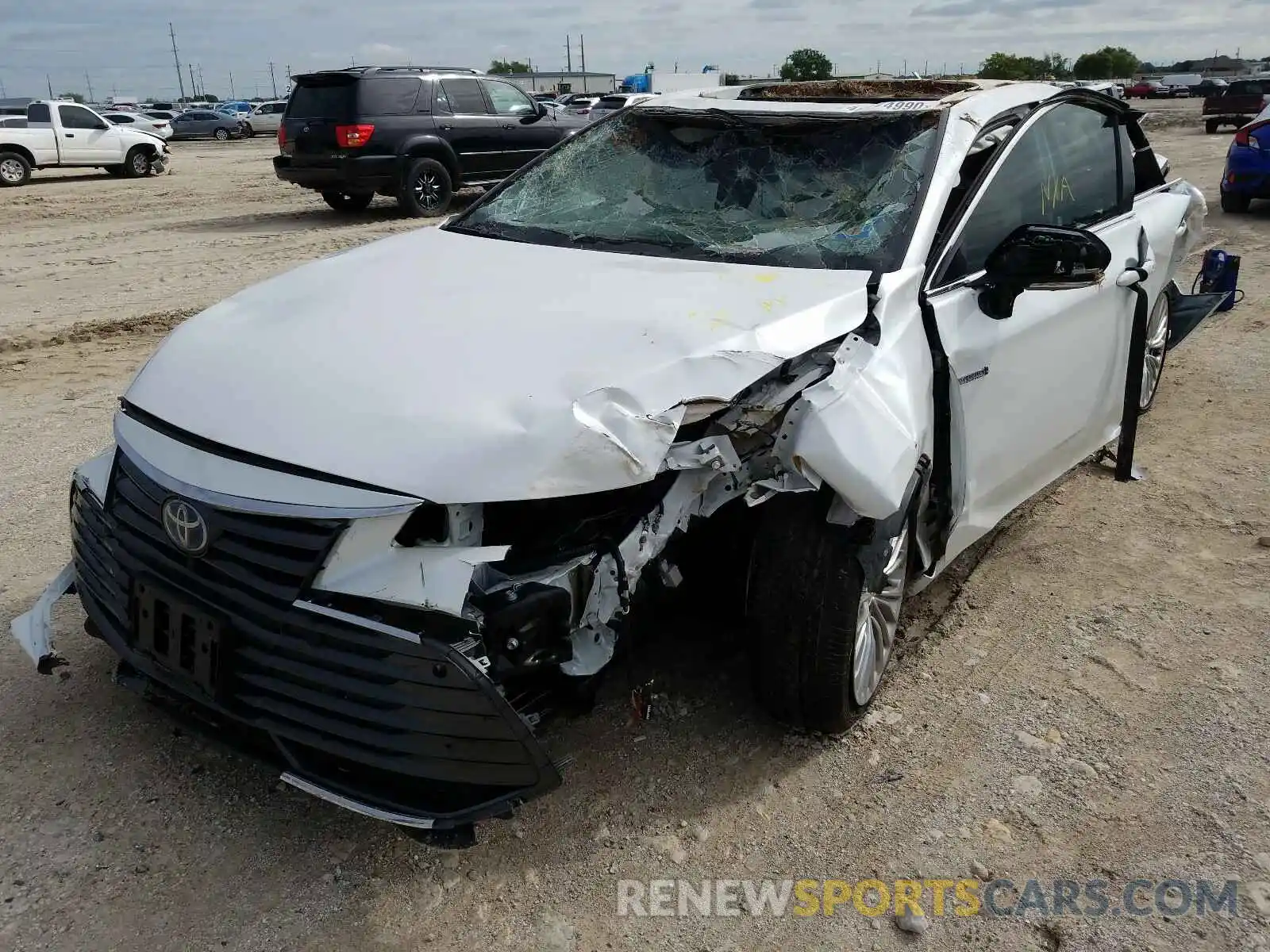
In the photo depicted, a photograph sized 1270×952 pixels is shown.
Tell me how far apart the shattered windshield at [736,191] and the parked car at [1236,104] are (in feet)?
87.3

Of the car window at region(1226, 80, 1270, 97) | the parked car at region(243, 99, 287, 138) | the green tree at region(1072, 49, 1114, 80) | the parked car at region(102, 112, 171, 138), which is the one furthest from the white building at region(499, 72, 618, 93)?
the green tree at region(1072, 49, 1114, 80)

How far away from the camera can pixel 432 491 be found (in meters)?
2.16

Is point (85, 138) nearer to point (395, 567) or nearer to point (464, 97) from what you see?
point (464, 97)

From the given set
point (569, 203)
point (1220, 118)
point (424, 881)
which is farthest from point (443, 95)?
point (1220, 118)

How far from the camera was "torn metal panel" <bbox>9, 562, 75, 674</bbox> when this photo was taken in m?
2.77

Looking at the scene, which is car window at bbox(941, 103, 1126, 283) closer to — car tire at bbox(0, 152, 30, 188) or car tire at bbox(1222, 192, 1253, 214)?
car tire at bbox(1222, 192, 1253, 214)

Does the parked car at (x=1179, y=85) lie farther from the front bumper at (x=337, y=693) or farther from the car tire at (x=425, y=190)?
the front bumper at (x=337, y=693)

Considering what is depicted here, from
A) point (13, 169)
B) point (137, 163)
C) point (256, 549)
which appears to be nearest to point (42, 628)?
point (256, 549)

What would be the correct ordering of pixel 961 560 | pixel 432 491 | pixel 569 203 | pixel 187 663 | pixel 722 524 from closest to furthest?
1. pixel 432 491
2. pixel 187 663
3. pixel 722 524
4. pixel 569 203
5. pixel 961 560

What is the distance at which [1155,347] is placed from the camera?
17.2ft

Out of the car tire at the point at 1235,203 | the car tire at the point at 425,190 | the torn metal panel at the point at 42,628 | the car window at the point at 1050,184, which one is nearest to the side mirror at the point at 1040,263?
the car window at the point at 1050,184

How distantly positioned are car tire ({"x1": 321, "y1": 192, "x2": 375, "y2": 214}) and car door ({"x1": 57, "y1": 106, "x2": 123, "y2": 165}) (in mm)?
7959

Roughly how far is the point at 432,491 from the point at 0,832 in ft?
4.95

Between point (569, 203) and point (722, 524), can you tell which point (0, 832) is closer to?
point (722, 524)
